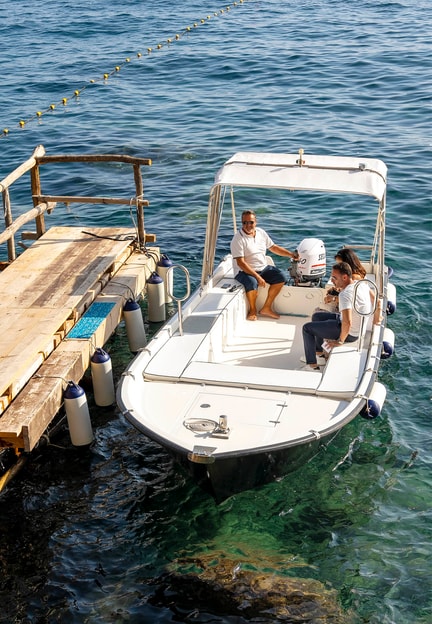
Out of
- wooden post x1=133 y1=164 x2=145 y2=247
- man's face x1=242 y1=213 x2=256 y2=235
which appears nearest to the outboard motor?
man's face x1=242 y1=213 x2=256 y2=235

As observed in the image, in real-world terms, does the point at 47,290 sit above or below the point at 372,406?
above

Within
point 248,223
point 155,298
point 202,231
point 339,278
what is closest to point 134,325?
point 155,298

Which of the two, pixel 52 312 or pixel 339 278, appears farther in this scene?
pixel 52 312

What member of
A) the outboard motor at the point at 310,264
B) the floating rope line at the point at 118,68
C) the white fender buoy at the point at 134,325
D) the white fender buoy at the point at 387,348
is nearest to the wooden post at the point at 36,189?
the white fender buoy at the point at 134,325

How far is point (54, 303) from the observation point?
10.3 metres

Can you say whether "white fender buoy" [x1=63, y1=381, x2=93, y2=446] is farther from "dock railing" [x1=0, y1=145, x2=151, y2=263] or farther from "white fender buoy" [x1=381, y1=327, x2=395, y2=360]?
"white fender buoy" [x1=381, y1=327, x2=395, y2=360]

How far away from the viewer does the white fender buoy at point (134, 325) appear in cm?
1101

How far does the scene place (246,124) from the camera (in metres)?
21.7

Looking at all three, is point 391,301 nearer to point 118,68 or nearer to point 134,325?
point 134,325

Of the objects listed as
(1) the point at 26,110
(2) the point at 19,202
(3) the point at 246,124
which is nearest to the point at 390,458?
(2) the point at 19,202

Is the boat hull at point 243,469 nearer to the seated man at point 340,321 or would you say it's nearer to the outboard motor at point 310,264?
the seated man at point 340,321

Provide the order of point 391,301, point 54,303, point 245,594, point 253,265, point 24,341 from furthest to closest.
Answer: point 391,301 → point 253,265 → point 54,303 → point 24,341 → point 245,594

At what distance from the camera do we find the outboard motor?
11320mm

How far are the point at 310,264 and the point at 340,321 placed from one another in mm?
1896
